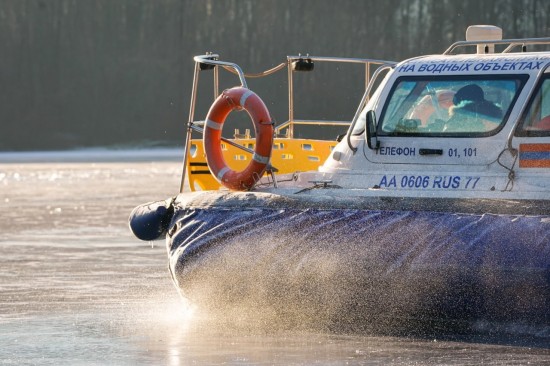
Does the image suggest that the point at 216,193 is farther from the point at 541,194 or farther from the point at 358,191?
the point at 541,194

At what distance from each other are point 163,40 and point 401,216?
164 feet

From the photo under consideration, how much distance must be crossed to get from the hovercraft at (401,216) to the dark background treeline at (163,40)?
1768 inches

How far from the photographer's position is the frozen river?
6.61m

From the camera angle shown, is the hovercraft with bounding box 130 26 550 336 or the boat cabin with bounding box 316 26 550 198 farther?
the boat cabin with bounding box 316 26 550 198

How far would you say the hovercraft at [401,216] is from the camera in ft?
23.5

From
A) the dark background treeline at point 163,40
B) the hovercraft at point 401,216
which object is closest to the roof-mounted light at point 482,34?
the hovercraft at point 401,216

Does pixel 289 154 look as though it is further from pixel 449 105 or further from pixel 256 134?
pixel 449 105

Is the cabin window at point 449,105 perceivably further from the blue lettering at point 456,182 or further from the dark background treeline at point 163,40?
the dark background treeline at point 163,40

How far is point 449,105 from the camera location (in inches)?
325

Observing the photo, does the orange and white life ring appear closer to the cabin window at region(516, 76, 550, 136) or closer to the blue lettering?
the blue lettering

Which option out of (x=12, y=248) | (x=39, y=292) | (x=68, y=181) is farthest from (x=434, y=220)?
(x=68, y=181)

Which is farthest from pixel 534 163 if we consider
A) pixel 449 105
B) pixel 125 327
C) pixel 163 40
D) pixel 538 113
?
pixel 163 40

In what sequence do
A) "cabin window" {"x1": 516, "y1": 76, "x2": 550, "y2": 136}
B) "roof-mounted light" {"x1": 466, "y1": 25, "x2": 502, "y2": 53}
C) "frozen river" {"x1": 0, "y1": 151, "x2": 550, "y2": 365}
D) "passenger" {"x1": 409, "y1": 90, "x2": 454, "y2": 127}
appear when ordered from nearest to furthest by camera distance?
"frozen river" {"x1": 0, "y1": 151, "x2": 550, "y2": 365}, "cabin window" {"x1": 516, "y1": 76, "x2": 550, "y2": 136}, "passenger" {"x1": 409, "y1": 90, "x2": 454, "y2": 127}, "roof-mounted light" {"x1": 466, "y1": 25, "x2": 502, "y2": 53}

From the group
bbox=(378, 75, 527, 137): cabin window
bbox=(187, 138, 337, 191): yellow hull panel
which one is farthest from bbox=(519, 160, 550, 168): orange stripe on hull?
bbox=(187, 138, 337, 191): yellow hull panel
